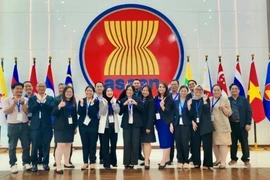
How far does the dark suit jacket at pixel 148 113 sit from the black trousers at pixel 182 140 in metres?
0.40

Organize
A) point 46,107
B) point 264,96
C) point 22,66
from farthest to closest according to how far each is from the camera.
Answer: point 22,66
point 264,96
point 46,107

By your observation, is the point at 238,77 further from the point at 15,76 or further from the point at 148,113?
the point at 15,76

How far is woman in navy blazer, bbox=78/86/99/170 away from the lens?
4.45m

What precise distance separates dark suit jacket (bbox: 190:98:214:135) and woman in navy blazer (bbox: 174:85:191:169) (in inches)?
3.8

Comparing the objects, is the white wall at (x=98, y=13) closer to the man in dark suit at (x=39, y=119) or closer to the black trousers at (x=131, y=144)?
the man in dark suit at (x=39, y=119)

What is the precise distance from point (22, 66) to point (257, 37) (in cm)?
572

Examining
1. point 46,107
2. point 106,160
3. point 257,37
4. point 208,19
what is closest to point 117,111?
point 106,160

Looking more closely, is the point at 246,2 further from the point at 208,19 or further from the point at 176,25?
the point at 176,25

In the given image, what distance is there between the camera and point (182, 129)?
4.49 meters

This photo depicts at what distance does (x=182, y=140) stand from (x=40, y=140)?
7.07ft

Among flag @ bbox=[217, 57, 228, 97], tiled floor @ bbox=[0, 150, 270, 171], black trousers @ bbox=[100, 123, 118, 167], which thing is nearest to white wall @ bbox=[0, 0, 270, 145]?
flag @ bbox=[217, 57, 228, 97]

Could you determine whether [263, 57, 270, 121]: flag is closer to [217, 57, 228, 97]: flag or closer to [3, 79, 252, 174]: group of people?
[217, 57, 228, 97]: flag

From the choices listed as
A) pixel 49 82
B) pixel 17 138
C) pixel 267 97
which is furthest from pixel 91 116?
pixel 267 97

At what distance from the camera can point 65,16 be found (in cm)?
719
